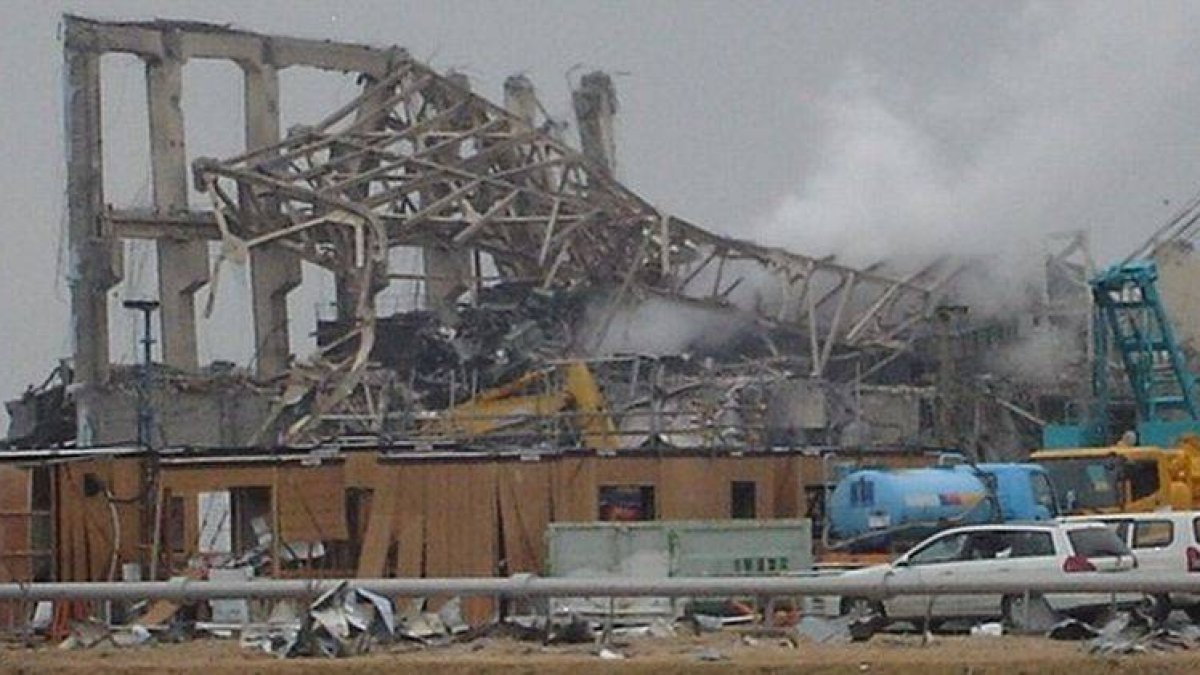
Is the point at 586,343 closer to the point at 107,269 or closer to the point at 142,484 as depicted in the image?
the point at 107,269

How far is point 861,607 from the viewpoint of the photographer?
24859 mm

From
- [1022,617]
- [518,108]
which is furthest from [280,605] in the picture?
[518,108]

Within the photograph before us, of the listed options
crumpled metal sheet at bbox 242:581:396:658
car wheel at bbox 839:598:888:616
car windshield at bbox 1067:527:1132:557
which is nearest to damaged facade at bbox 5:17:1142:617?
car windshield at bbox 1067:527:1132:557

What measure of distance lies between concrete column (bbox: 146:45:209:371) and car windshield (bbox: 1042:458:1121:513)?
121 feet

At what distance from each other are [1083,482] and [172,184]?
132 ft

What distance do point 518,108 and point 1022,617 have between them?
68.9 metres

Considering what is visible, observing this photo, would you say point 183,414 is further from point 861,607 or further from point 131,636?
point 131,636

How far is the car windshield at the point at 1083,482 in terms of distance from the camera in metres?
42.8

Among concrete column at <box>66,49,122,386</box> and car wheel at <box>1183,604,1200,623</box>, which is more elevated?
concrete column at <box>66,49,122,386</box>

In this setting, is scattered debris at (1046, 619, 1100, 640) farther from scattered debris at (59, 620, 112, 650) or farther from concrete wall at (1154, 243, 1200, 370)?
concrete wall at (1154, 243, 1200, 370)

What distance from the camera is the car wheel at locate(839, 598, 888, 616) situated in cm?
2305

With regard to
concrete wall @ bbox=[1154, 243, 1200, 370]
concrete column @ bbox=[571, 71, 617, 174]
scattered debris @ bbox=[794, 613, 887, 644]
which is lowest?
scattered debris @ bbox=[794, 613, 887, 644]

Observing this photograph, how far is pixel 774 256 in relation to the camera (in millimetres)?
83062

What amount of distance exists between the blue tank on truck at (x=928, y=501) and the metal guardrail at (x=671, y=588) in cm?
2030
